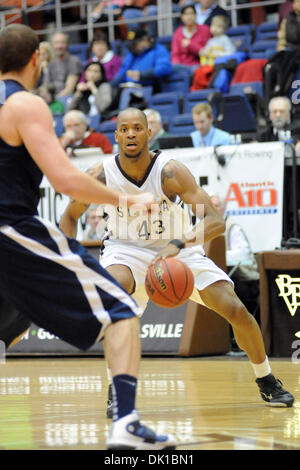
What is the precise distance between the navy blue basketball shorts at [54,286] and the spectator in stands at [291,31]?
9.29m

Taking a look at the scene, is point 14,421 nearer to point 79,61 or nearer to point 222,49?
point 222,49

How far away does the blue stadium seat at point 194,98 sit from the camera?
1339cm

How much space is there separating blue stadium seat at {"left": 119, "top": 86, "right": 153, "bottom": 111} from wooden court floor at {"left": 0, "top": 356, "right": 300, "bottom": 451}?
534cm

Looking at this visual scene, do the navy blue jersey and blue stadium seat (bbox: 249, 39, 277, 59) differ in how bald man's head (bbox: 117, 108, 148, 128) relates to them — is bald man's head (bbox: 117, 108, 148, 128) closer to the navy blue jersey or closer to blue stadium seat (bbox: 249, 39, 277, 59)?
the navy blue jersey

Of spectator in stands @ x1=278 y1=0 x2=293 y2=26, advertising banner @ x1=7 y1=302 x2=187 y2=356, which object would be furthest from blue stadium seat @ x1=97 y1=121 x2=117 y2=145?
advertising banner @ x1=7 y1=302 x2=187 y2=356

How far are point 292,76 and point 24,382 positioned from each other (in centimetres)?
618

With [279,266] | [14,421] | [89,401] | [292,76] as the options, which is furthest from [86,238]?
[14,421]

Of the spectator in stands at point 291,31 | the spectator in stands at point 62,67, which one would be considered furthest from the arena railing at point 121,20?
the spectator in stands at point 291,31

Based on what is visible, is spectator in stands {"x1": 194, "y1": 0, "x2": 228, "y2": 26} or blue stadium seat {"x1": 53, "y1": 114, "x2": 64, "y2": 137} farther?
spectator in stands {"x1": 194, "y1": 0, "x2": 228, "y2": 26}

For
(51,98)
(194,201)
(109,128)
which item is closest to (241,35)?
(109,128)

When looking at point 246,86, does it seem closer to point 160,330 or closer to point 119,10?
point 160,330

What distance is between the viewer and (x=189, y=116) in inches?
513

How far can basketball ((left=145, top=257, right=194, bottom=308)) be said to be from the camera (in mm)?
5004

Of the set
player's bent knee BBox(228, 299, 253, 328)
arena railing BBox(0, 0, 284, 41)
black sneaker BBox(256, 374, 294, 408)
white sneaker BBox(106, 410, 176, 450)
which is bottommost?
black sneaker BBox(256, 374, 294, 408)
